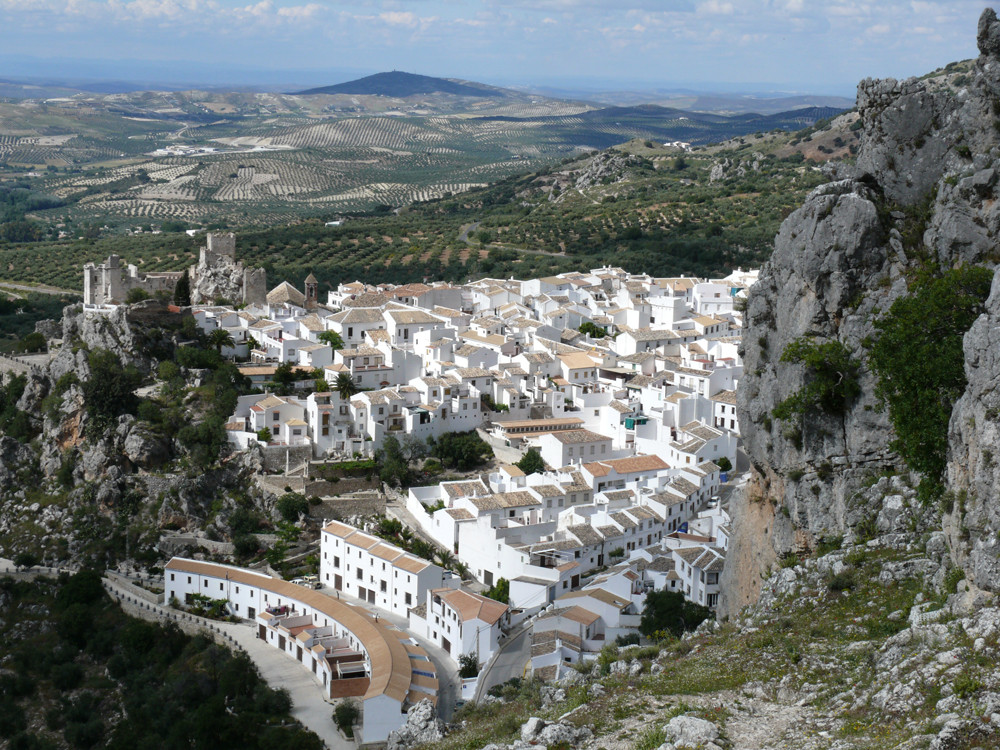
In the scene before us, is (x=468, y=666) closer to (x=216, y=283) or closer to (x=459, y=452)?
(x=459, y=452)

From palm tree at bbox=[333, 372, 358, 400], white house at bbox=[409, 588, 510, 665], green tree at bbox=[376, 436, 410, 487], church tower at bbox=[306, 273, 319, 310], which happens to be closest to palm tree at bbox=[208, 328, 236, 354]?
palm tree at bbox=[333, 372, 358, 400]

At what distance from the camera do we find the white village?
81.7ft

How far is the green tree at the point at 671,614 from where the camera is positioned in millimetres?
23625

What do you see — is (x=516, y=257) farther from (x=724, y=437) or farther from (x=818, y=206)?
(x=818, y=206)

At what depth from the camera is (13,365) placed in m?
41.7

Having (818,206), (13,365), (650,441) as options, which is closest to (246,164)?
(13,365)

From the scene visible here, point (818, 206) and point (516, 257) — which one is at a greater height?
point (818, 206)

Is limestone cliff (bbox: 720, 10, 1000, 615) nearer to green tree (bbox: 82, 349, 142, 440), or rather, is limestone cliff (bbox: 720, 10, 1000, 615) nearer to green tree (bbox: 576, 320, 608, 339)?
green tree (bbox: 82, 349, 142, 440)

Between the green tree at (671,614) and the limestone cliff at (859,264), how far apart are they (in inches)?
245

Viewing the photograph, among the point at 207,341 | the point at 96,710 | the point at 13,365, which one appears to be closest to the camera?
the point at 96,710

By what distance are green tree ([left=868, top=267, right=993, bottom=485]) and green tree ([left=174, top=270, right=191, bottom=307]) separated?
33084 mm

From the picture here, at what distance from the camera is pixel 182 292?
141 ft

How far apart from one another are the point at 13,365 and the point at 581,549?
2442cm

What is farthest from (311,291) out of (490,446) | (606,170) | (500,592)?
(606,170)
